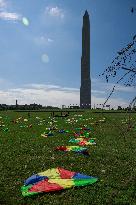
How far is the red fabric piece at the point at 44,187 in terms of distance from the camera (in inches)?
324

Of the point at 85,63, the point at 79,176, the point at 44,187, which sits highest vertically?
the point at 85,63

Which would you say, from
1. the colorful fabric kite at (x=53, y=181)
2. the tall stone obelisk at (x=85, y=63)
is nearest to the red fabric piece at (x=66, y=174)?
the colorful fabric kite at (x=53, y=181)

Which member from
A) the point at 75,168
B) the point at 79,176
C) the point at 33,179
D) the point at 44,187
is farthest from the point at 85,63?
the point at 44,187

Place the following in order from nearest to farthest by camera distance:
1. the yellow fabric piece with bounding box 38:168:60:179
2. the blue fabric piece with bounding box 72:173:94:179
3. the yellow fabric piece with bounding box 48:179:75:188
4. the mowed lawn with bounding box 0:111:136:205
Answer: the mowed lawn with bounding box 0:111:136:205 → the yellow fabric piece with bounding box 48:179:75:188 → the blue fabric piece with bounding box 72:173:94:179 → the yellow fabric piece with bounding box 38:168:60:179

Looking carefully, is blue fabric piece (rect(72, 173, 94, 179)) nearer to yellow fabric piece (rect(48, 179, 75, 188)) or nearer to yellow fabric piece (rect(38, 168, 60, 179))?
yellow fabric piece (rect(48, 179, 75, 188))

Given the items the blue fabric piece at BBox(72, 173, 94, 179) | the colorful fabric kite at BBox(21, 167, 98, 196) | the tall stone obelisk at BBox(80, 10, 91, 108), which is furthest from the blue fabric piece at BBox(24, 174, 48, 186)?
the tall stone obelisk at BBox(80, 10, 91, 108)

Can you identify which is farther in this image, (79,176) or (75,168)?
(75,168)

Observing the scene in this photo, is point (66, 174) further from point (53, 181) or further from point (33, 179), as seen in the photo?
point (33, 179)

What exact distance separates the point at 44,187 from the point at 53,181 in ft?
1.41

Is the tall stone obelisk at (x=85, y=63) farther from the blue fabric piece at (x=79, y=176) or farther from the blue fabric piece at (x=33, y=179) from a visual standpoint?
the blue fabric piece at (x=33, y=179)

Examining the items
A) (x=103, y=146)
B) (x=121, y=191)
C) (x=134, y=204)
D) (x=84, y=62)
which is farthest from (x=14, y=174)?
(x=84, y=62)

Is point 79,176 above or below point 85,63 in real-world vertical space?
below

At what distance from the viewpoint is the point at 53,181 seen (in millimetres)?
8766

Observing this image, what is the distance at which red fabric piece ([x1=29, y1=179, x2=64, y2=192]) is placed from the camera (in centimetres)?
822
